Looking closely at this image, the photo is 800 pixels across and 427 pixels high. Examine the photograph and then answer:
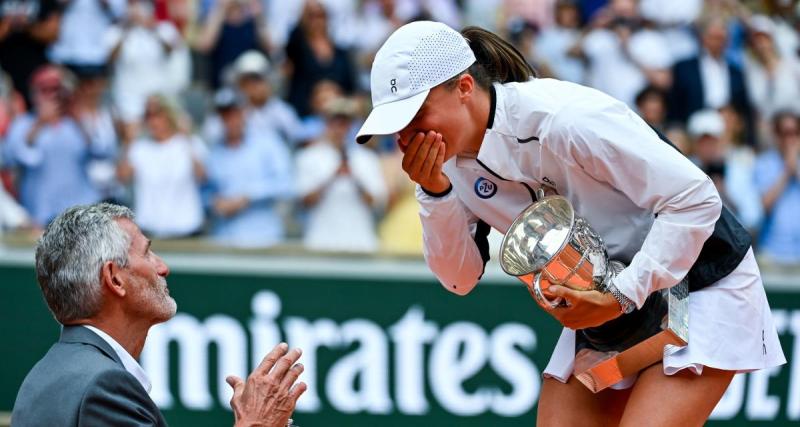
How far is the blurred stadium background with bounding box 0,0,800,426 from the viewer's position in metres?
6.62

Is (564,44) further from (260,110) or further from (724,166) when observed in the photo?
(260,110)

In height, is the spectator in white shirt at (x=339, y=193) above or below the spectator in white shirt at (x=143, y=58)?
below

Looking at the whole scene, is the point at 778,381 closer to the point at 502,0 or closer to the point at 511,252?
the point at 511,252

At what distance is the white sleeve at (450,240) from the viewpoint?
138 inches

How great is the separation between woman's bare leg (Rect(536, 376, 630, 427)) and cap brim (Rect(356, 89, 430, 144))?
39.1 inches

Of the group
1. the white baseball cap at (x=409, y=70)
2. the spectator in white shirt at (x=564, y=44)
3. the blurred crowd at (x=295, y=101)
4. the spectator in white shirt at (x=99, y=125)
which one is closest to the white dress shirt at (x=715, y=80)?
the blurred crowd at (x=295, y=101)

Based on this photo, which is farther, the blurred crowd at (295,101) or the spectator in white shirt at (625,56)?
the spectator in white shirt at (625,56)

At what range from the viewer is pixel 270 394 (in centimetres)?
322

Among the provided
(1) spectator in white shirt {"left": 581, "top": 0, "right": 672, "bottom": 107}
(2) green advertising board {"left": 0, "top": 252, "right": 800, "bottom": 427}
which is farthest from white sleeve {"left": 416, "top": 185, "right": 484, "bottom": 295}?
(1) spectator in white shirt {"left": 581, "top": 0, "right": 672, "bottom": 107}

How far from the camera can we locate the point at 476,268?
3.76 metres

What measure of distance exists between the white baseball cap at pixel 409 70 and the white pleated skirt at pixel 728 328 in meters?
0.94

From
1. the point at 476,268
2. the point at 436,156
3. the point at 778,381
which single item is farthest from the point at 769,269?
the point at 436,156

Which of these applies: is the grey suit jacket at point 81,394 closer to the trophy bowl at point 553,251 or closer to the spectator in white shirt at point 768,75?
the trophy bowl at point 553,251

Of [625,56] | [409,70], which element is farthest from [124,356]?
[625,56]
